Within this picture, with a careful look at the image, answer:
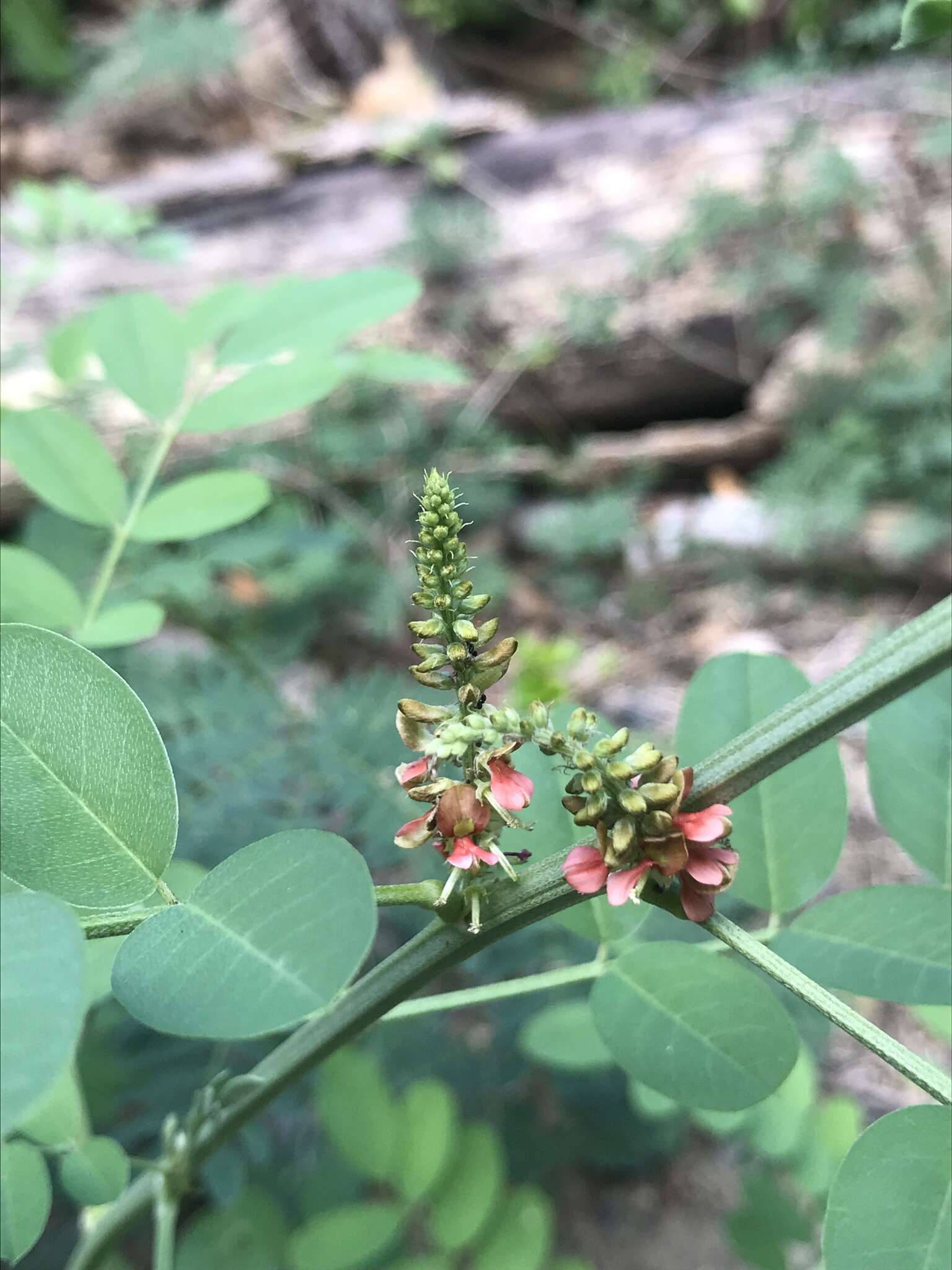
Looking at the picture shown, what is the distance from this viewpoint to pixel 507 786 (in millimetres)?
329

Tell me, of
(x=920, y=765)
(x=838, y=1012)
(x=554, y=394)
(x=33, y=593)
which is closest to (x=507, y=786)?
(x=838, y=1012)

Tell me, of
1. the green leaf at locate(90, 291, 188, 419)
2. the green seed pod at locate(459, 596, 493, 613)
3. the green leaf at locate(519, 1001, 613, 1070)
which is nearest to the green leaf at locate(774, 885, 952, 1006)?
the green seed pod at locate(459, 596, 493, 613)

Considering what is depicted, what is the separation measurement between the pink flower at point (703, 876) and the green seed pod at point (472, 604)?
122 millimetres

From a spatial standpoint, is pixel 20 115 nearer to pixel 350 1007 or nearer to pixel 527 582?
pixel 527 582

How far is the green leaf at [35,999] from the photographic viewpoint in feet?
0.78

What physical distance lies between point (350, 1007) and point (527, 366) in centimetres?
276

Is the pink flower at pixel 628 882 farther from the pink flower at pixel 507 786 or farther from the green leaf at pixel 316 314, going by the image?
the green leaf at pixel 316 314

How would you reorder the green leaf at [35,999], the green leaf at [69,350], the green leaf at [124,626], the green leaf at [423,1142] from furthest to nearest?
the green leaf at [69,350] < the green leaf at [423,1142] < the green leaf at [124,626] < the green leaf at [35,999]

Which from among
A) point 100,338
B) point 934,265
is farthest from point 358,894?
point 934,265

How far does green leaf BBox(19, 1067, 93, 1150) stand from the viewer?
0.52 metres

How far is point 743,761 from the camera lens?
1.04ft

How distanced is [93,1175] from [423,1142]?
1.19 feet

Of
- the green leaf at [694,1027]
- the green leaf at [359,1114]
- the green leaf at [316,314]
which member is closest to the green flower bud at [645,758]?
the green leaf at [694,1027]

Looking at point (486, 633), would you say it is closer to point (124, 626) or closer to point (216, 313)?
point (124, 626)
